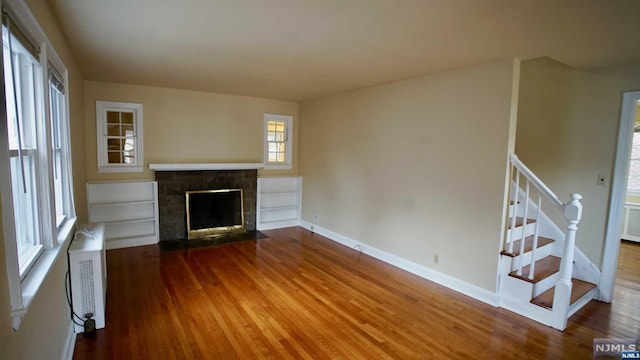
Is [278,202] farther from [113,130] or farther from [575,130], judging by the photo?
[575,130]

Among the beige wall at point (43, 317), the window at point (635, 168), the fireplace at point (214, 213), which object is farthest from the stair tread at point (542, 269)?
the fireplace at point (214, 213)

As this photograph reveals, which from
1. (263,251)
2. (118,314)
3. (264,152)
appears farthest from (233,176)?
(118,314)

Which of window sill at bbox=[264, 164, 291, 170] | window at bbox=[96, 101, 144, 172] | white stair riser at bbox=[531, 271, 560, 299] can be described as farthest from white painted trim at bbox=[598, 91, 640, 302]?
window at bbox=[96, 101, 144, 172]

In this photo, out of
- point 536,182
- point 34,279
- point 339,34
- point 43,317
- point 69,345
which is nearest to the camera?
point 34,279

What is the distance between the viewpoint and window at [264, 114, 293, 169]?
20.6ft

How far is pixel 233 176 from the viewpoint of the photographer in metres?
5.85

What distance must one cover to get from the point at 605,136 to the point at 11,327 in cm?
501

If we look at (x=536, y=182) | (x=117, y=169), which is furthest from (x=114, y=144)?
(x=536, y=182)

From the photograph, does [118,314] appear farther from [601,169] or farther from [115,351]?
[601,169]

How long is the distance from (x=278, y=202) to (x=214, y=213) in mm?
1251

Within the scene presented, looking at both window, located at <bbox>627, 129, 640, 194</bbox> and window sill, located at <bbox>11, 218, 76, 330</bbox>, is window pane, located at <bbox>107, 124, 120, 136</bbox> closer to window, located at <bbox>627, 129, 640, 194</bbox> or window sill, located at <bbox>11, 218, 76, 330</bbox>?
window sill, located at <bbox>11, 218, 76, 330</bbox>

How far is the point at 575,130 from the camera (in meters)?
3.80

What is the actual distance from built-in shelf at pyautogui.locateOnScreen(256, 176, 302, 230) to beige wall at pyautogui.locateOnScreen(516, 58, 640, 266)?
392 centimetres

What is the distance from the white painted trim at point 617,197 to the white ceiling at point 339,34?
0.51m
